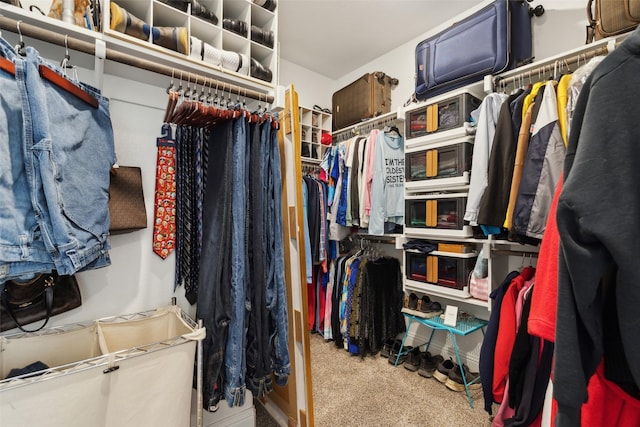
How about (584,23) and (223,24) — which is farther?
(584,23)

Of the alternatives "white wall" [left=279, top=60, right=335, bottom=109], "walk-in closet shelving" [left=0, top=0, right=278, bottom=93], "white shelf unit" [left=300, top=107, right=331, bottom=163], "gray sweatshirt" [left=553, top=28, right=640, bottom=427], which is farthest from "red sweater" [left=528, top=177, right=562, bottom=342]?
"white wall" [left=279, top=60, right=335, bottom=109]

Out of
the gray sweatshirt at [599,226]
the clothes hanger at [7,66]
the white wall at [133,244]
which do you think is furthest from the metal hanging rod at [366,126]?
the clothes hanger at [7,66]

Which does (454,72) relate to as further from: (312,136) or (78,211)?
(78,211)

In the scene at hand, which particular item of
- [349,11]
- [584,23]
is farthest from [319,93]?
[584,23]

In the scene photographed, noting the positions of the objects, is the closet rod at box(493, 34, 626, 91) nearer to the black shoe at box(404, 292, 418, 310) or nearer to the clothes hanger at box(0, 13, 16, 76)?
the black shoe at box(404, 292, 418, 310)

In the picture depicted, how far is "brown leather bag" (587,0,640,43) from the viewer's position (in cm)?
130

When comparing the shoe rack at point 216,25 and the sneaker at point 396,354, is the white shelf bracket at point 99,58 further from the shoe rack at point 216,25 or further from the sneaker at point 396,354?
the sneaker at point 396,354

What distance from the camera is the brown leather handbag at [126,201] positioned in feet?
3.81

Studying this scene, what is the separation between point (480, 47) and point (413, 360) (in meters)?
2.37

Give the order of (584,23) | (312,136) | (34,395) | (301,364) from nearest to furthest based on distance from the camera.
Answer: (34,395)
(301,364)
(584,23)
(312,136)

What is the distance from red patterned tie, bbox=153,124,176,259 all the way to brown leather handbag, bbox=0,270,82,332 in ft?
1.12

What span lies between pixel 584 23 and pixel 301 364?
2.76 meters

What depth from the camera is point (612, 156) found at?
1.70ft

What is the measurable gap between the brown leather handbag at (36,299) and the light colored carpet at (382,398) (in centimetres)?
145
